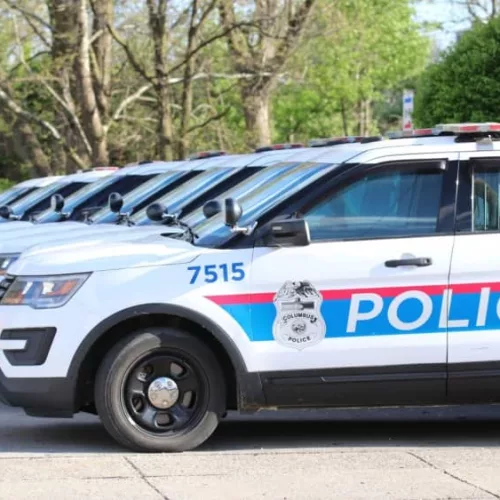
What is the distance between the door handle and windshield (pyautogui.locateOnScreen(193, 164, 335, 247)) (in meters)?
0.67

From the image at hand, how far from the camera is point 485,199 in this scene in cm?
753

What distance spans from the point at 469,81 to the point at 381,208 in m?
8.52

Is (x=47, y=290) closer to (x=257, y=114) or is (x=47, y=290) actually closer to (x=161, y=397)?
(x=161, y=397)

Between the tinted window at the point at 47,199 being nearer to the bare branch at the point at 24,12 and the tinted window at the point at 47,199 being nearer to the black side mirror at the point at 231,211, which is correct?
the bare branch at the point at 24,12

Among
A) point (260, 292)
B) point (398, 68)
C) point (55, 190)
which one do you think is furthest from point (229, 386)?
point (398, 68)

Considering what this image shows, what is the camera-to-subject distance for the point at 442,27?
37406mm

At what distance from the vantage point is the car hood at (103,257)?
722 centimetres

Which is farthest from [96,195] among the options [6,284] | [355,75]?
[355,75]

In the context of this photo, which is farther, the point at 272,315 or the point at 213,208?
the point at 213,208

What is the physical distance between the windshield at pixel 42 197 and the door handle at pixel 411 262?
28.2 ft

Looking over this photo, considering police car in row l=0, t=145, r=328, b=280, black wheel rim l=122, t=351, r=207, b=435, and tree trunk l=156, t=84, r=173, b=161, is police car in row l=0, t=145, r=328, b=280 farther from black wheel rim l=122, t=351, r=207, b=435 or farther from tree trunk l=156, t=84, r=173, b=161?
tree trunk l=156, t=84, r=173, b=161

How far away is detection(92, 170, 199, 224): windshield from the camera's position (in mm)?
12227

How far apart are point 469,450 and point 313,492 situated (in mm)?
1457

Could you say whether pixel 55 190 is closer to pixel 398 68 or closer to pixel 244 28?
pixel 244 28
